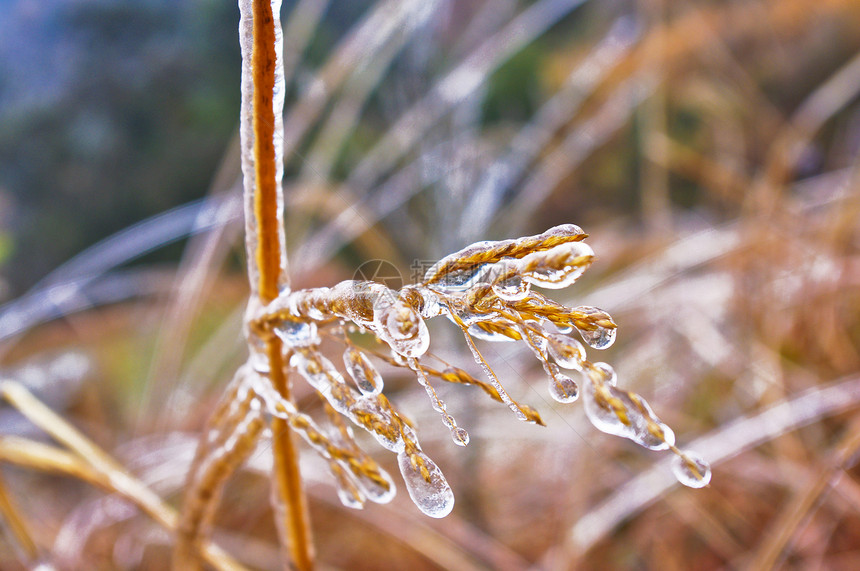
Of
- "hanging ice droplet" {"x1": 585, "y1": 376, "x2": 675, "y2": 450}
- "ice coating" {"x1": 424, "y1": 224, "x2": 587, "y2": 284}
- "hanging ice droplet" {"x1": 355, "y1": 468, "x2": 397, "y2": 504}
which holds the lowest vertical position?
"hanging ice droplet" {"x1": 585, "y1": 376, "x2": 675, "y2": 450}

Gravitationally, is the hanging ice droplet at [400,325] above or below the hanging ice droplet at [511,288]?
above

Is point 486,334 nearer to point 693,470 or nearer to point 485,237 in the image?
point 693,470

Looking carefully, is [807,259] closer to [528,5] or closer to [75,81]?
[528,5]

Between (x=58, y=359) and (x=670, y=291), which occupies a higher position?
(x=58, y=359)

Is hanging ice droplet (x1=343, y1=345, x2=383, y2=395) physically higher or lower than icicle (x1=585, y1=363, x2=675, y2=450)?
higher

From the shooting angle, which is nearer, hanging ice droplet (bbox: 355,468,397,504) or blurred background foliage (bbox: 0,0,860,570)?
hanging ice droplet (bbox: 355,468,397,504)

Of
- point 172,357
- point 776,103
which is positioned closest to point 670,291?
point 172,357
